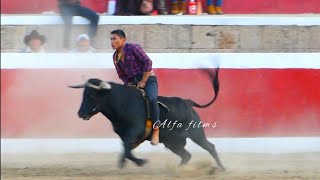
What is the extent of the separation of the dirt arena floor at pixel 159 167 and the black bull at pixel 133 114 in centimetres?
21

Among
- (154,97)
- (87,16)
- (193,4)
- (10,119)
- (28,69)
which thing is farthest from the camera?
(193,4)

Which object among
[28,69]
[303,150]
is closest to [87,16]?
[28,69]

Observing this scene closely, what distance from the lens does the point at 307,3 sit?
12.8 m

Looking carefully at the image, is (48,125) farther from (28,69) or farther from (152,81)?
(152,81)

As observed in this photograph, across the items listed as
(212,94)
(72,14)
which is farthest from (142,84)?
(72,14)

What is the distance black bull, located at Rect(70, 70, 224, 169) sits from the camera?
8539mm

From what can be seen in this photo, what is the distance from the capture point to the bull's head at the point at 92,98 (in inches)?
334

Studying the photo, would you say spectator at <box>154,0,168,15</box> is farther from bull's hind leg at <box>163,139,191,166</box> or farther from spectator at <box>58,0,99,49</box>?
bull's hind leg at <box>163,139,191,166</box>

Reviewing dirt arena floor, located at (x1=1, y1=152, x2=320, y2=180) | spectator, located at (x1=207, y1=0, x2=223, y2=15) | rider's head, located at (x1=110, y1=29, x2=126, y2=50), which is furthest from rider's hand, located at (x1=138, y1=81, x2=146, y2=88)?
spectator, located at (x1=207, y1=0, x2=223, y2=15)

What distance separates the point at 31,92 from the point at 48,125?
0.43m

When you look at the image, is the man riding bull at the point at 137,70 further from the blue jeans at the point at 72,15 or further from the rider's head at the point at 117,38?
the blue jeans at the point at 72,15

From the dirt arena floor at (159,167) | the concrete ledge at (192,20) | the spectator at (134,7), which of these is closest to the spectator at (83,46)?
the concrete ledge at (192,20)

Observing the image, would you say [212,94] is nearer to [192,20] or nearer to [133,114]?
[192,20]

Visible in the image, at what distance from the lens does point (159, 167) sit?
9352 millimetres
